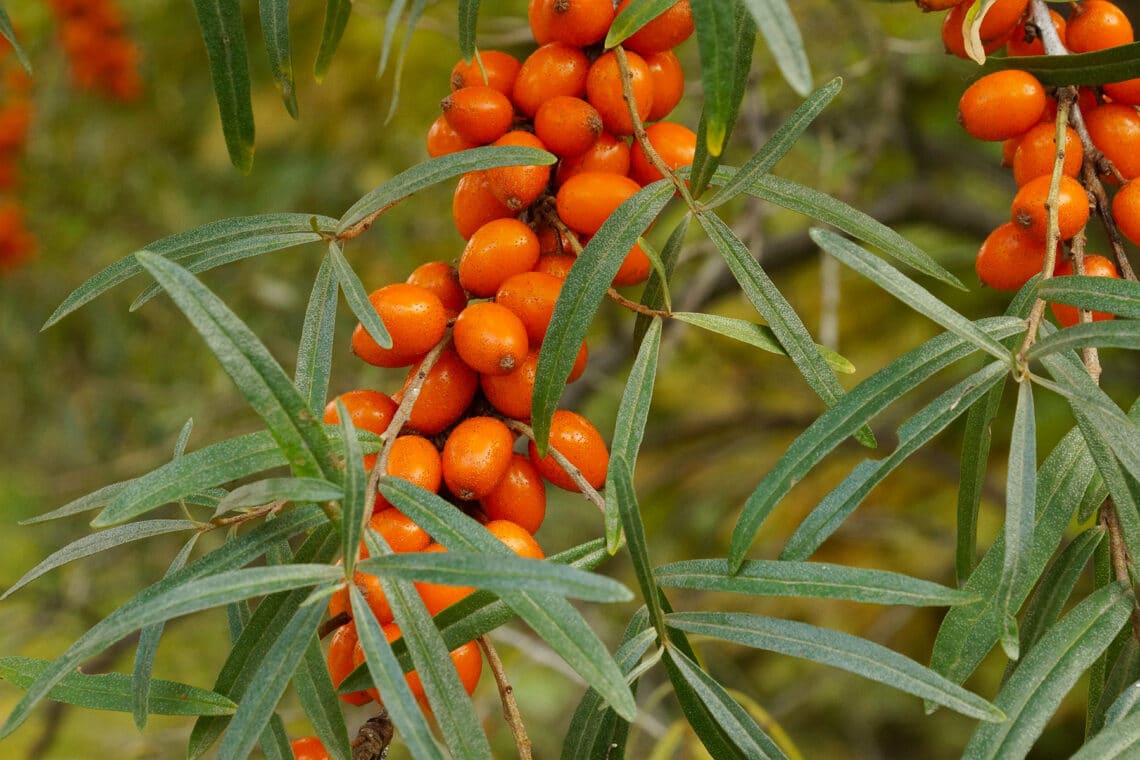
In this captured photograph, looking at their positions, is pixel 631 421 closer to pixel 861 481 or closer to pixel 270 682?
pixel 861 481

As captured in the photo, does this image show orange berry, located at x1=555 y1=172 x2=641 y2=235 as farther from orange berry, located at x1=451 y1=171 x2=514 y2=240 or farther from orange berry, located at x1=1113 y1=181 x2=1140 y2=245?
orange berry, located at x1=1113 y1=181 x2=1140 y2=245

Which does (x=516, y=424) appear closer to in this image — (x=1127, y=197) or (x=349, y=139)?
(x=1127, y=197)

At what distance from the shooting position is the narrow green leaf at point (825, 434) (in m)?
0.53

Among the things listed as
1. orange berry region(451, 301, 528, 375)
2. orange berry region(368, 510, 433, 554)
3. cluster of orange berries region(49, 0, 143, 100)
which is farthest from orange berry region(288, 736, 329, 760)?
cluster of orange berries region(49, 0, 143, 100)

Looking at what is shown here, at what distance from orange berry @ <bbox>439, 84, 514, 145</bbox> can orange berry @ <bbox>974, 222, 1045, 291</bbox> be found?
347mm

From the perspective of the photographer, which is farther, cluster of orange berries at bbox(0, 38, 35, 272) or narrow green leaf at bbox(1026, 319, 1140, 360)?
cluster of orange berries at bbox(0, 38, 35, 272)

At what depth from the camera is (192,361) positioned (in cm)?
234

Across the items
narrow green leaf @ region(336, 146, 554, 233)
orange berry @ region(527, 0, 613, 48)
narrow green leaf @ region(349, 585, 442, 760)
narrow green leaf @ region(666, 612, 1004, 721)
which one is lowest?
narrow green leaf @ region(666, 612, 1004, 721)

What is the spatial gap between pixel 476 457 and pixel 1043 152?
43 centimetres

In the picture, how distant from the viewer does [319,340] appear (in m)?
0.63

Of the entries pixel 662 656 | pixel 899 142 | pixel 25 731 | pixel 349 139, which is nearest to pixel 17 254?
pixel 349 139

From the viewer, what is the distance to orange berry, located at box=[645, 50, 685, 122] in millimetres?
733

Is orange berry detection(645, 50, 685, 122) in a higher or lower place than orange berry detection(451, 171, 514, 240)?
higher

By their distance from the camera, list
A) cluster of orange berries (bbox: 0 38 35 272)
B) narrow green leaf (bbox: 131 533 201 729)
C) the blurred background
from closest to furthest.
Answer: narrow green leaf (bbox: 131 533 201 729) → the blurred background → cluster of orange berries (bbox: 0 38 35 272)
